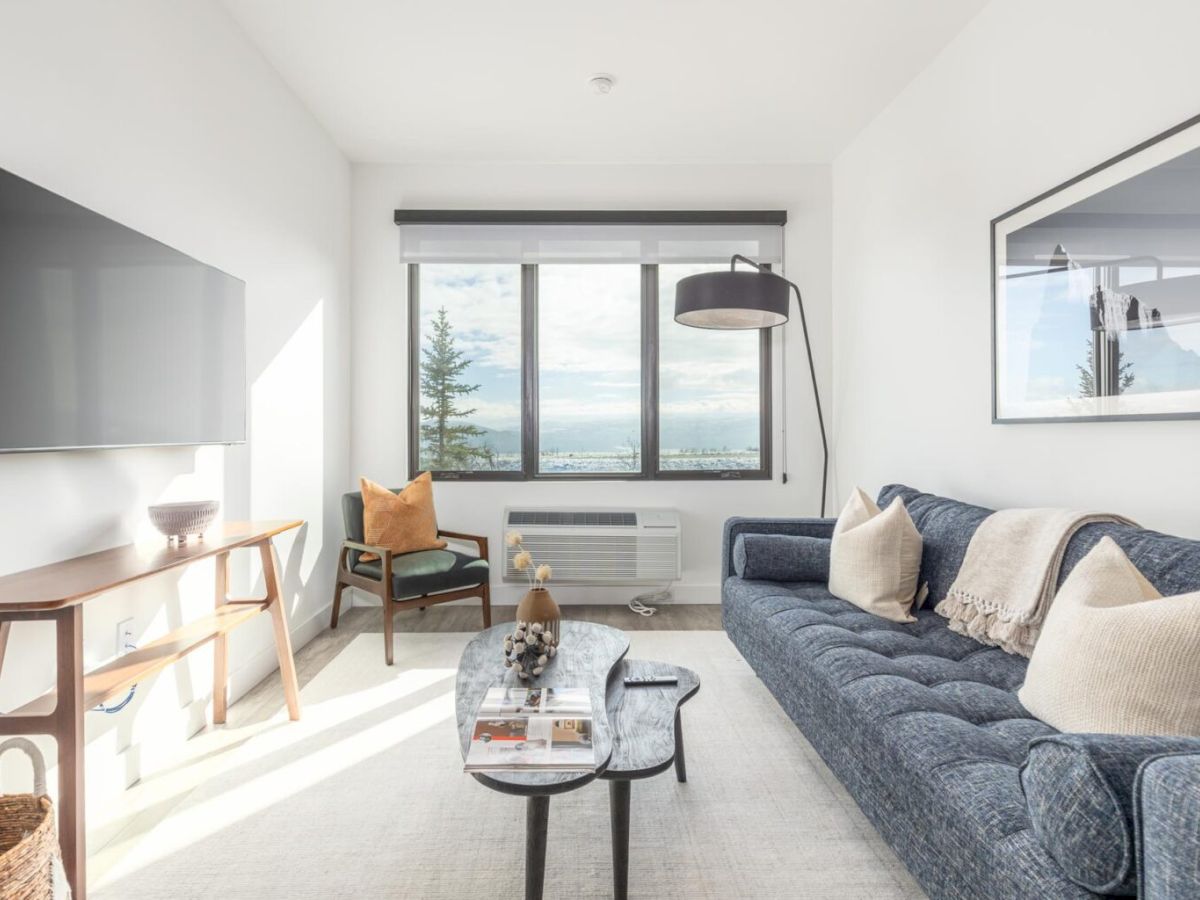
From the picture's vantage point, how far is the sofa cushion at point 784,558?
2750 millimetres

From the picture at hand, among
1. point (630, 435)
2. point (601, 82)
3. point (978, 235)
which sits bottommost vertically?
point (630, 435)

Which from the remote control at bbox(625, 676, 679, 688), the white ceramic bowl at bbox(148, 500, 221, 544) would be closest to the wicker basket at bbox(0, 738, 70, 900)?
the white ceramic bowl at bbox(148, 500, 221, 544)

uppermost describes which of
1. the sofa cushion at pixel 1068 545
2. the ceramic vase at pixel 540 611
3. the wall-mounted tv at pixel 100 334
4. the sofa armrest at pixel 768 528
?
the wall-mounted tv at pixel 100 334

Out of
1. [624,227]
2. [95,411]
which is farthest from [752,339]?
[95,411]

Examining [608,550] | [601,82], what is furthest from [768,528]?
[601,82]

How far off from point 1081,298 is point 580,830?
7.48 ft

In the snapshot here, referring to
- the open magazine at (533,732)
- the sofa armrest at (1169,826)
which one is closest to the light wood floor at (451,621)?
the open magazine at (533,732)

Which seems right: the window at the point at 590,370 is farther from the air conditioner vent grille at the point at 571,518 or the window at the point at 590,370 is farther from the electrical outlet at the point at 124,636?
the electrical outlet at the point at 124,636

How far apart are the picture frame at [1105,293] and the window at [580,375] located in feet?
5.90

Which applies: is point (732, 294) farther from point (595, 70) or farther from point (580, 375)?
point (580, 375)

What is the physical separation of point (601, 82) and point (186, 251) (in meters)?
2.01

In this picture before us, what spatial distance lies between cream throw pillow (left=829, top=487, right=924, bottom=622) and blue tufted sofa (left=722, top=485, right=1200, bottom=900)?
0.20ft

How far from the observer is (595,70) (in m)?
3.04

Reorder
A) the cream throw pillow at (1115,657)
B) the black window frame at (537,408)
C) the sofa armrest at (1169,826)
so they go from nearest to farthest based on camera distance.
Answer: the sofa armrest at (1169,826) < the cream throw pillow at (1115,657) < the black window frame at (537,408)
